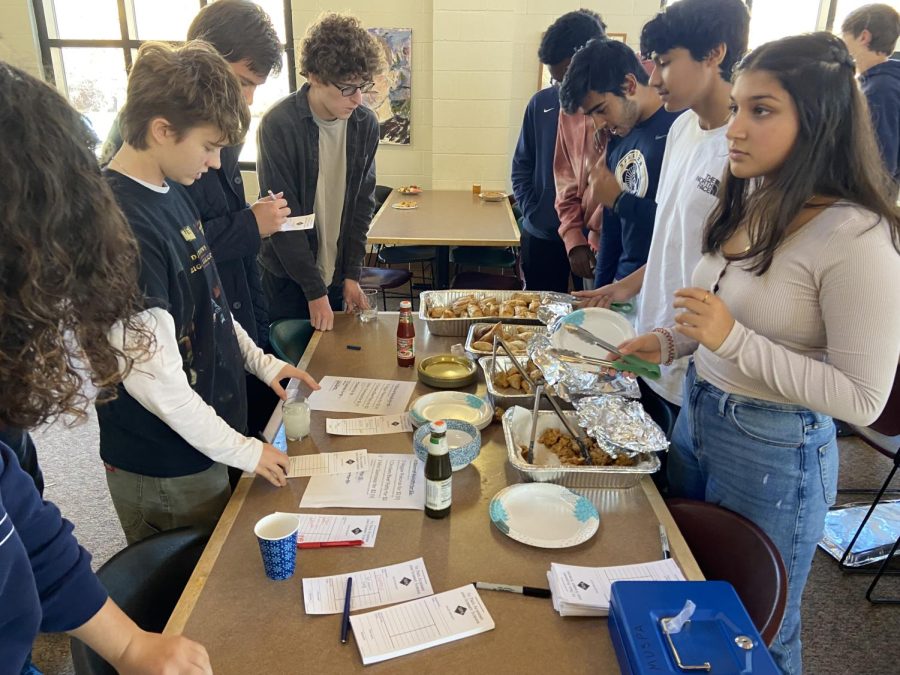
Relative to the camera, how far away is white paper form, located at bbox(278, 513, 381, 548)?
1.13 metres

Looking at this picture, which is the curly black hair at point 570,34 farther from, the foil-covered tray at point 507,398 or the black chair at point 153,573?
the black chair at point 153,573

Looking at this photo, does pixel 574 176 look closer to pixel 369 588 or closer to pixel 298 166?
pixel 298 166

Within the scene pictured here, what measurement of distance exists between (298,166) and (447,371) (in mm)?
1006

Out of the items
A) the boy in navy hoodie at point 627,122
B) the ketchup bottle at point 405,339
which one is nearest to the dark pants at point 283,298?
the ketchup bottle at point 405,339

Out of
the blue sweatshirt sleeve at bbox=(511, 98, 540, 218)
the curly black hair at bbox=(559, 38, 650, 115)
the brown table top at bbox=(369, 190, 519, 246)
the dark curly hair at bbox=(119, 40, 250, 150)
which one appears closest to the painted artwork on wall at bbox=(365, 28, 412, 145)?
the brown table top at bbox=(369, 190, 519, 246)

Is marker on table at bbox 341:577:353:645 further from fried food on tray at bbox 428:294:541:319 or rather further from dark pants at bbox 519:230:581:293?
dark pants at bbox 519:230:581:293

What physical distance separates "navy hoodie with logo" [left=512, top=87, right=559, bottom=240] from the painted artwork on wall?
2.11m

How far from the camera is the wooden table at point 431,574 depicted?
0.90m

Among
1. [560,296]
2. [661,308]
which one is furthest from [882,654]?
[560,296]

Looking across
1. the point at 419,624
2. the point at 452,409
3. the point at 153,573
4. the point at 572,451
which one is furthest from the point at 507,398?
the point at 153,573

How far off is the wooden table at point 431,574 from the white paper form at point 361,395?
143 millimetres

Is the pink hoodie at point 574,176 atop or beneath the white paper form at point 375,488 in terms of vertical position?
atop

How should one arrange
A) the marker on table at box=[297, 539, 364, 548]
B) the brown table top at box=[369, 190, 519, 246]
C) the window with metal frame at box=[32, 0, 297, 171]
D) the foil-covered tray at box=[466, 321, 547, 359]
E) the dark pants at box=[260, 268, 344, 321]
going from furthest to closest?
the window with metal frame at box=[32, 0, 297, 171] < the brown table top at box=[369, 190, 519, 246] < the dark pants at box=[260, 268, 344, 321] < the foil-covered tray at box=[466, 321, 547, 359] < the marker on table at box=[297, 539, 364, 548]

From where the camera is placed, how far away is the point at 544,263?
331 cm
